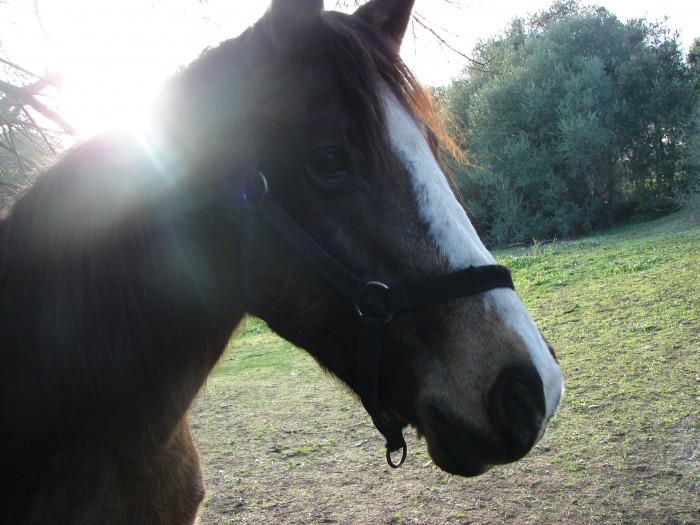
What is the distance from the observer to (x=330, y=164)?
145cm

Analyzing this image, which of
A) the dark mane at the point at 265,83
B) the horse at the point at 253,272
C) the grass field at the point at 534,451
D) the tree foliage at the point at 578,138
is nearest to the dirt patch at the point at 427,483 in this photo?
the grass field at the point at 534,451

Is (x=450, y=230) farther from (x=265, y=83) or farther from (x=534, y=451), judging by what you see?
(x=534, y=451)

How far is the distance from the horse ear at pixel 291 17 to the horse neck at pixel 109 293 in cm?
50

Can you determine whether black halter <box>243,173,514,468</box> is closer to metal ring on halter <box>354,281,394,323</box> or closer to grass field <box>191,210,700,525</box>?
metal ring on halter <box>354,281,394,323</box>

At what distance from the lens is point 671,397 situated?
4.29 meters

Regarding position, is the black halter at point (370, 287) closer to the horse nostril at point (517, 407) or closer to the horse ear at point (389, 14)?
the horse nostril at point (517, 407)

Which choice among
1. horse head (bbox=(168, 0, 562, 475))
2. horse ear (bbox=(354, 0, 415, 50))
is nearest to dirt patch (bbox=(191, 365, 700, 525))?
horse head (bbox=(168, 0, 562, 475))

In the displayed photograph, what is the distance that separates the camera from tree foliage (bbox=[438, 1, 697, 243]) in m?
22.0

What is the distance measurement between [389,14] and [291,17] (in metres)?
0.50

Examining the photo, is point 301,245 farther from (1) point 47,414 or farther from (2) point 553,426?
(2) point 553,426

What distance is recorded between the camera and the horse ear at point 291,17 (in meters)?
1.45

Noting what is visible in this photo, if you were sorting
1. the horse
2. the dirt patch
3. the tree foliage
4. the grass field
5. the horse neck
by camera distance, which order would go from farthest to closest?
the tree foliage, the grass field, the dirt patch, the horse neck, the horse

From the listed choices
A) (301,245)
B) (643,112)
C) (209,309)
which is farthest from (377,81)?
(643,112)

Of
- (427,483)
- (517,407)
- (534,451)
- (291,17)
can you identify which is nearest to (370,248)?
(517,407)
